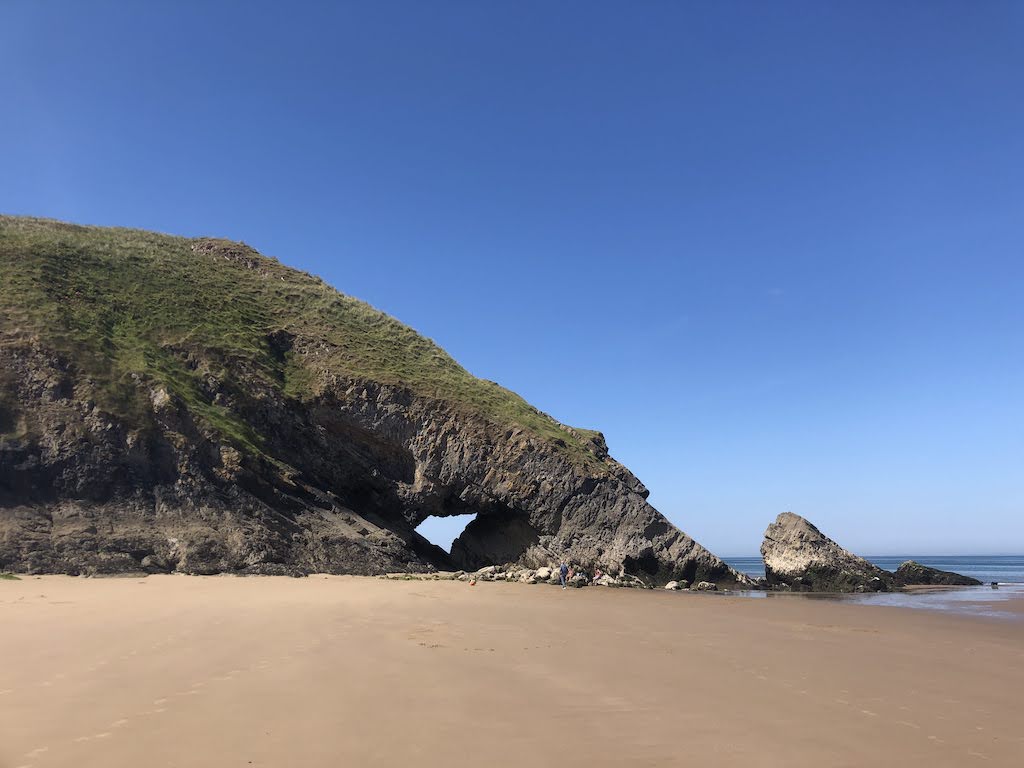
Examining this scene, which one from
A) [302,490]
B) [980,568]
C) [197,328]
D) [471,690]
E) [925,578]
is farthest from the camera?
[980,568]

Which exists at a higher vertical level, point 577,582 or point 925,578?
point 925,578

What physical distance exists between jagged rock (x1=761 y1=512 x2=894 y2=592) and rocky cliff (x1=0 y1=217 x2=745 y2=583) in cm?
475

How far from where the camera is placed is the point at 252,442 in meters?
30.0

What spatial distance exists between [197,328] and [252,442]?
8.88 m

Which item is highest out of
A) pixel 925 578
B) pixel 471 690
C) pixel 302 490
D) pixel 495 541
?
pixel 302 490

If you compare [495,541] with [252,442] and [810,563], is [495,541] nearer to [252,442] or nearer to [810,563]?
[252,442]

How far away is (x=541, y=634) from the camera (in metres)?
11.7

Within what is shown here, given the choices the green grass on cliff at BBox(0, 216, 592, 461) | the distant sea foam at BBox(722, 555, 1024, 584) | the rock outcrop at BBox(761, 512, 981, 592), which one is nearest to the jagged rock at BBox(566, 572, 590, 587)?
the green grass on cliff at BBox(0, 216, 592, 461)

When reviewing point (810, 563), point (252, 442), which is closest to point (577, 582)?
point (810, 563)

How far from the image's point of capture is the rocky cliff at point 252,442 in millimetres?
23531

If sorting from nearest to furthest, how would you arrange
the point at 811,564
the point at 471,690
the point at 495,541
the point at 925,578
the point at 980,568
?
the point at 471,690 → the point at 811,564 → the point at 495,541 → the point at 925,578 → the point at 980,568

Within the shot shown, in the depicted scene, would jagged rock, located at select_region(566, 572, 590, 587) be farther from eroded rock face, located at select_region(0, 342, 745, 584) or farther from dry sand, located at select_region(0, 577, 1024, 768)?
dry sand, located at select_region(0, 577, 1024, 768)

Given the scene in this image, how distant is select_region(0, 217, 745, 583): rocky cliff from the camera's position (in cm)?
2353

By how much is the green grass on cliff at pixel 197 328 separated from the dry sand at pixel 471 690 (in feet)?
57.4
